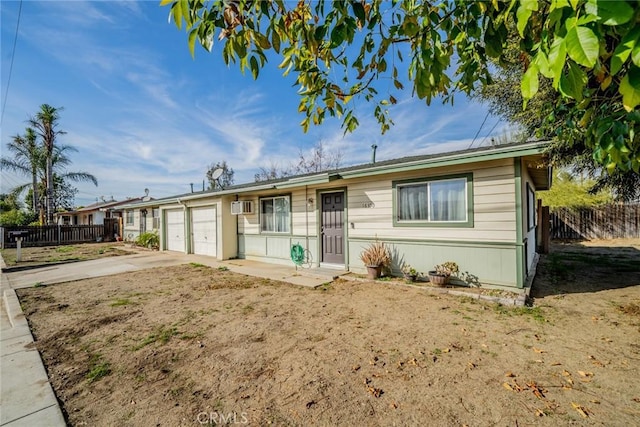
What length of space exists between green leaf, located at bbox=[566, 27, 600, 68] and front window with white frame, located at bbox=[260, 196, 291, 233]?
841 centimetres

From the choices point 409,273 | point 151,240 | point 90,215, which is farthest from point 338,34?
point 90,215

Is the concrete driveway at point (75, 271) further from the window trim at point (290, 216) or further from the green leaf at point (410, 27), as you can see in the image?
the green leaf at point (410, 27)

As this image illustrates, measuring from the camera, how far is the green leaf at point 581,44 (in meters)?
0.78

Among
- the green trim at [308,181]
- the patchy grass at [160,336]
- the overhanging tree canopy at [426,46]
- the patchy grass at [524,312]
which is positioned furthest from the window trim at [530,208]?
the patchy grass at [160,336]

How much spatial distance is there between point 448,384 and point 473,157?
430cm

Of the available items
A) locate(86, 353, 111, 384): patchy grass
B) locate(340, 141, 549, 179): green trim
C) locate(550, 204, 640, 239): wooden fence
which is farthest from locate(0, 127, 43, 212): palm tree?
locate(550, 204, 640, 239): wooden fence

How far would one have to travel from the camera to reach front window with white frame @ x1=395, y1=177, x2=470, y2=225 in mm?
5852

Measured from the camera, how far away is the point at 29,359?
315cm

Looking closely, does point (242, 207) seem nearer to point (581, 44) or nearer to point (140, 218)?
point (581, 44)

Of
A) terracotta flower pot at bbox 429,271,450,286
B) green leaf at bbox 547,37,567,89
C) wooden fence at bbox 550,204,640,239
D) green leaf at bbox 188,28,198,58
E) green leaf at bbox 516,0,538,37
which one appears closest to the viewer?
green leaf at bbox 547,37,567,89

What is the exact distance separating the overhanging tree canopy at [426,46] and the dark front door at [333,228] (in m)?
5.13

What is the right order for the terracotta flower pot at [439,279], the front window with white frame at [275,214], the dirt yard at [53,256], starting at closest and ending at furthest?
the terracotta flower pot at [439,279], the front window with white frame at [275,214], the dirt yard at [53,256]

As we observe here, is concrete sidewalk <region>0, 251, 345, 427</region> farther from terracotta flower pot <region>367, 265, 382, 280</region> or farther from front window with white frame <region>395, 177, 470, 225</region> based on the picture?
front window with white frame <region>395, 177, 470, 225</region>

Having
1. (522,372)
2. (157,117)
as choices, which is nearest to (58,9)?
(157,117)
